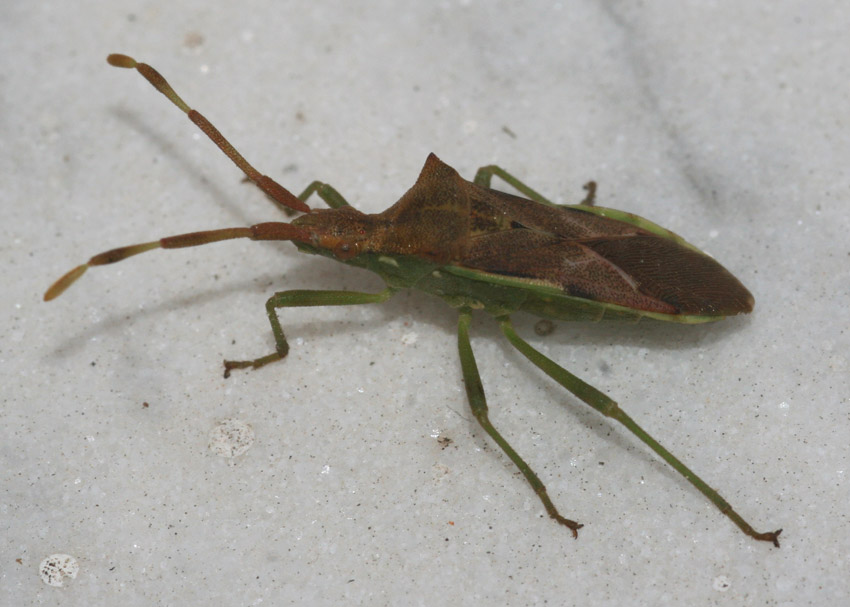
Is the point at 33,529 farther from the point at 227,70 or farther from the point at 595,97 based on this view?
the point at 595,97

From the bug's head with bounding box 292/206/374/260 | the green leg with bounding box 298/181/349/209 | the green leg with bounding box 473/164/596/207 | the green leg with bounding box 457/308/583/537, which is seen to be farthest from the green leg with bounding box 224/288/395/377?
the green leg with bounding box 473/164/596/207

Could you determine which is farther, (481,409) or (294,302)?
(294,302)

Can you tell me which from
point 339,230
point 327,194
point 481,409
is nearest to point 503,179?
point 327,194

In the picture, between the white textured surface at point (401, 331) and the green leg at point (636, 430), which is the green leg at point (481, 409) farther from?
the green leg at point (636, 430)

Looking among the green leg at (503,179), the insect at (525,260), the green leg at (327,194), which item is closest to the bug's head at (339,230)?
the insect at (525,260)

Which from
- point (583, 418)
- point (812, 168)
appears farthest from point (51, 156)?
point (812, 168)

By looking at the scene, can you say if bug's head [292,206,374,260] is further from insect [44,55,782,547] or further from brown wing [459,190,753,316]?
brown wing [459,190,753,316]

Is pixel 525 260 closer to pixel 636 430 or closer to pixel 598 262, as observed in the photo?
pixel 598 262
